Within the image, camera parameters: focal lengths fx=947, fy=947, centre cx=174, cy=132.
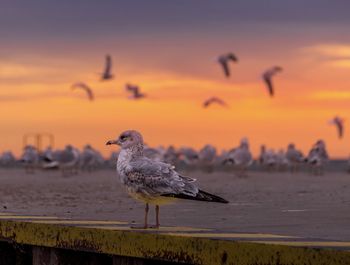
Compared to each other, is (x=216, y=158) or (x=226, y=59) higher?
(x=226, y=59)

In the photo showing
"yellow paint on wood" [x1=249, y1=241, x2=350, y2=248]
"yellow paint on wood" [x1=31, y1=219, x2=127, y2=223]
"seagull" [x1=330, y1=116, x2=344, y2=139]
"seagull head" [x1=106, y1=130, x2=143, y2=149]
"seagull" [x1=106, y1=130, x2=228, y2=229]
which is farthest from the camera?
"seagull" [x1=330, y1=116, x2=344, y2=139]

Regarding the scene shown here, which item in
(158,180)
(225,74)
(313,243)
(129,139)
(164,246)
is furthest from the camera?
(225,74)

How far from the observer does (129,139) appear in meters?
10.3

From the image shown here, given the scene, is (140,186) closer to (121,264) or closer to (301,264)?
(121,264)

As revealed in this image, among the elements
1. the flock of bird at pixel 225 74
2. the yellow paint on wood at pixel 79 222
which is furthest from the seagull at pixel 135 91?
the yellow paint on wood at pixel 79 222

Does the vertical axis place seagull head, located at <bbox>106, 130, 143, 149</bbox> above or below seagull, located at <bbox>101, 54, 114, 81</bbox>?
below

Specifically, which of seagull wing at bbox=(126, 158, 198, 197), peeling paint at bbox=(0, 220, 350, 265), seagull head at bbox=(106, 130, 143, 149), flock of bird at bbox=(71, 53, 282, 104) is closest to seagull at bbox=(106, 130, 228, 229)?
seagull wing at bbox=(126, 158, 198, 197)

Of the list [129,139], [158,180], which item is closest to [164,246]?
[158,180]

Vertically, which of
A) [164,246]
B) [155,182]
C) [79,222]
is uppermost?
[155,182]

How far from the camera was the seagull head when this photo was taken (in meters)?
10.2

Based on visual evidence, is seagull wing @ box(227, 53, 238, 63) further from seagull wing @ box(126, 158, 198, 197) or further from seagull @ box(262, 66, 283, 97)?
seagull wing @ box(126, 158, 198, 197)

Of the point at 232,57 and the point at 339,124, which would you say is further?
the point at 339,124

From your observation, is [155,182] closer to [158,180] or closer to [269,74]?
[158,180]

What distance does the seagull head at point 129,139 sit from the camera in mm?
10219
